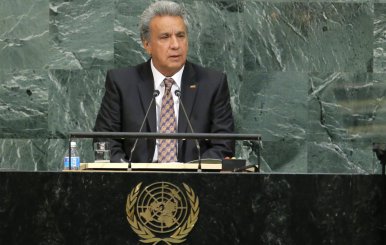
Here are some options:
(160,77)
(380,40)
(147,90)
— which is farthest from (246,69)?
(147,90)

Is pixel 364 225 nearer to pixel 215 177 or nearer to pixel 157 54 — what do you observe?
pixel 215 177

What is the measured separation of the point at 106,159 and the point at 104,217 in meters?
1.10

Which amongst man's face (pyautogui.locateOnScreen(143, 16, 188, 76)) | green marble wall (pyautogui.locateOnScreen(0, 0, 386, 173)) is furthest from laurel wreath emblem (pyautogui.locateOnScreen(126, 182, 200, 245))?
green marble wall (pyautogui.locateOnScreen(0, 0, 386, 173))

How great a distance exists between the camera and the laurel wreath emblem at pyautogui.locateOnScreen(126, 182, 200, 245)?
433 centimetres

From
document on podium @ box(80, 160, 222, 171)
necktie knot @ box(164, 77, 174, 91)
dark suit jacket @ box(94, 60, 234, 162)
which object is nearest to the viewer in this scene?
document on podium @ box(80, 160, 222, 171)

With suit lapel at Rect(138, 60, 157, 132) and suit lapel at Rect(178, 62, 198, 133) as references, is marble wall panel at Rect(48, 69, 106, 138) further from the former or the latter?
suit lapel at Rect(178, 62, 198, 133)

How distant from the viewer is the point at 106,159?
5430 mm

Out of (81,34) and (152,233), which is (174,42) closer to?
(81,34)

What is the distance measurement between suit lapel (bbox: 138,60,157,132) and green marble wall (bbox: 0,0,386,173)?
4.19ft

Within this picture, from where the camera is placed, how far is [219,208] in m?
4.36

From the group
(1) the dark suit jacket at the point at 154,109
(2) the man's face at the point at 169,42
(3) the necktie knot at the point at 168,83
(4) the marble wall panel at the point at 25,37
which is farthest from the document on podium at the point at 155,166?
(4) the marble wall panel at the point at 25,37

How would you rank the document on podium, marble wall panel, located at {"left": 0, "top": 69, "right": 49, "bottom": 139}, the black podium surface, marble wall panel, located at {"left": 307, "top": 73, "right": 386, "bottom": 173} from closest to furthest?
the black podium surface → the document on podium → marble wall panel, located at {"left": 0, "top": 69, "right": 49, "bottom": 139} → marble wall panel, located at {"left": 307, "top": 73, "right": 386, "bottom": 173}

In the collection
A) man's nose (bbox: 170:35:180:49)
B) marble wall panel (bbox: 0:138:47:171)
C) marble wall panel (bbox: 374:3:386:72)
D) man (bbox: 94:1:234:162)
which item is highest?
marble wall panel (bbox: 374:3:386:72)

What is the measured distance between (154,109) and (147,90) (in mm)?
194
